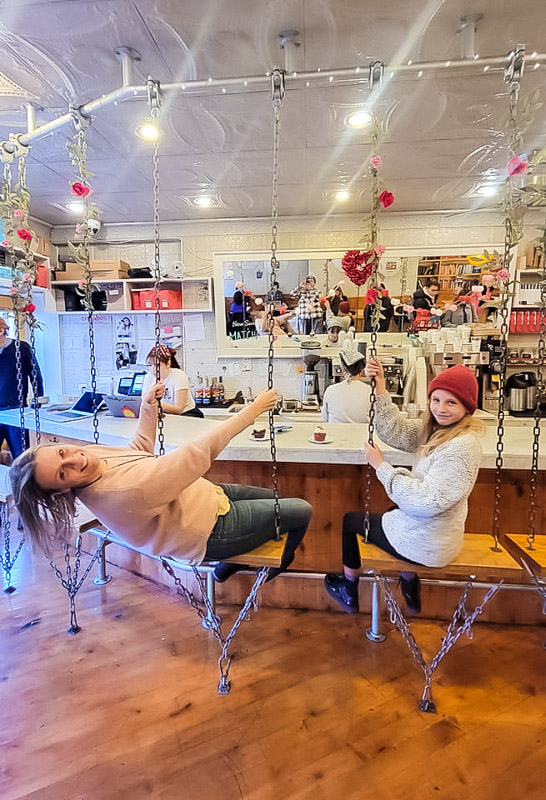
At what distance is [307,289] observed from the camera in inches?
173

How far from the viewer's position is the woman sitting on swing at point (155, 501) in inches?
56.2

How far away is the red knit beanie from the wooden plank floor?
1231 millimetres

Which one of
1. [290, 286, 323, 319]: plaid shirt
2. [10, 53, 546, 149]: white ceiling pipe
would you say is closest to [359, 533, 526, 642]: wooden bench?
[10, 53, 546, 149]: white ceiling pipe

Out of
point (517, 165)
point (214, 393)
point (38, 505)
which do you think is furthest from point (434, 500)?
point (214, 393)

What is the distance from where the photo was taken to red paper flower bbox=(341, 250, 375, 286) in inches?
66.8

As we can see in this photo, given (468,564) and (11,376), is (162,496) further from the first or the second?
(11,376)

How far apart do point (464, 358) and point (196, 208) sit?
113 inches

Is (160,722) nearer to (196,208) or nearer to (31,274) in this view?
(31,274)

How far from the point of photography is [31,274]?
2320 mm

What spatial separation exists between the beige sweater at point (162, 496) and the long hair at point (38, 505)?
9 cm

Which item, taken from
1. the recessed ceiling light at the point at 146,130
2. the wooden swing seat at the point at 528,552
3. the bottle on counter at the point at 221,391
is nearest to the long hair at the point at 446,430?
the wooden swing seat at the point at 528,552

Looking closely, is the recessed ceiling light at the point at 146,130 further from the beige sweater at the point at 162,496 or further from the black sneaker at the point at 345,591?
the black sneaker at the point at 345,591

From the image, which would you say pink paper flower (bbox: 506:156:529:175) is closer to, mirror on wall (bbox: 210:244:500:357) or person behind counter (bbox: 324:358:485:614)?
person behind counter (bbox: 324:358:485:614)

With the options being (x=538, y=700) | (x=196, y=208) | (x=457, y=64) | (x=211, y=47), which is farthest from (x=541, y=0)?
(x=196, y=208)
